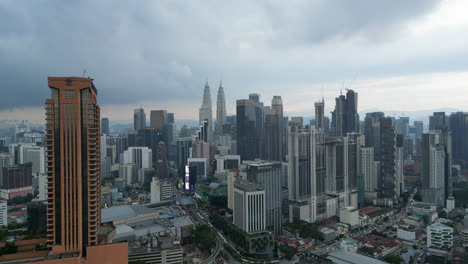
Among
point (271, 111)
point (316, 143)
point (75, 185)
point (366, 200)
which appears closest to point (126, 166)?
point (271, 111)

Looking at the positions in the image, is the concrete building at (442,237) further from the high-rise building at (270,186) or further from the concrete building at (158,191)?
the concrete building at (158,191)

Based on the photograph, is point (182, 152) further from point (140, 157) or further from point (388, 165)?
point (388, 165)

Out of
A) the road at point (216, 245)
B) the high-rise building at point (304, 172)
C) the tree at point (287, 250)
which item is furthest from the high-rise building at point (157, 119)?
the tree at point (287, 250)

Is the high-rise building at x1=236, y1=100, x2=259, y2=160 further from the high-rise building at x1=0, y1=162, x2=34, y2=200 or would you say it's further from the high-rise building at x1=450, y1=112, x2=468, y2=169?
the high-rise building at x1=0, y1=162, x2=34, y2=200

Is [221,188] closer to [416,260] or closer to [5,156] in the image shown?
[416,260]

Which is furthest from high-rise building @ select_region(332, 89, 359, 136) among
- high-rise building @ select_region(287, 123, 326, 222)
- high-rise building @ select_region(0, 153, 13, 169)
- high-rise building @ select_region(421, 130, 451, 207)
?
high-rise building @ select_region(0, 153, 13, 169)

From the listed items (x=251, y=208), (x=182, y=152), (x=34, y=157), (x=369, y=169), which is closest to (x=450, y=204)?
(x=369, y=169)
